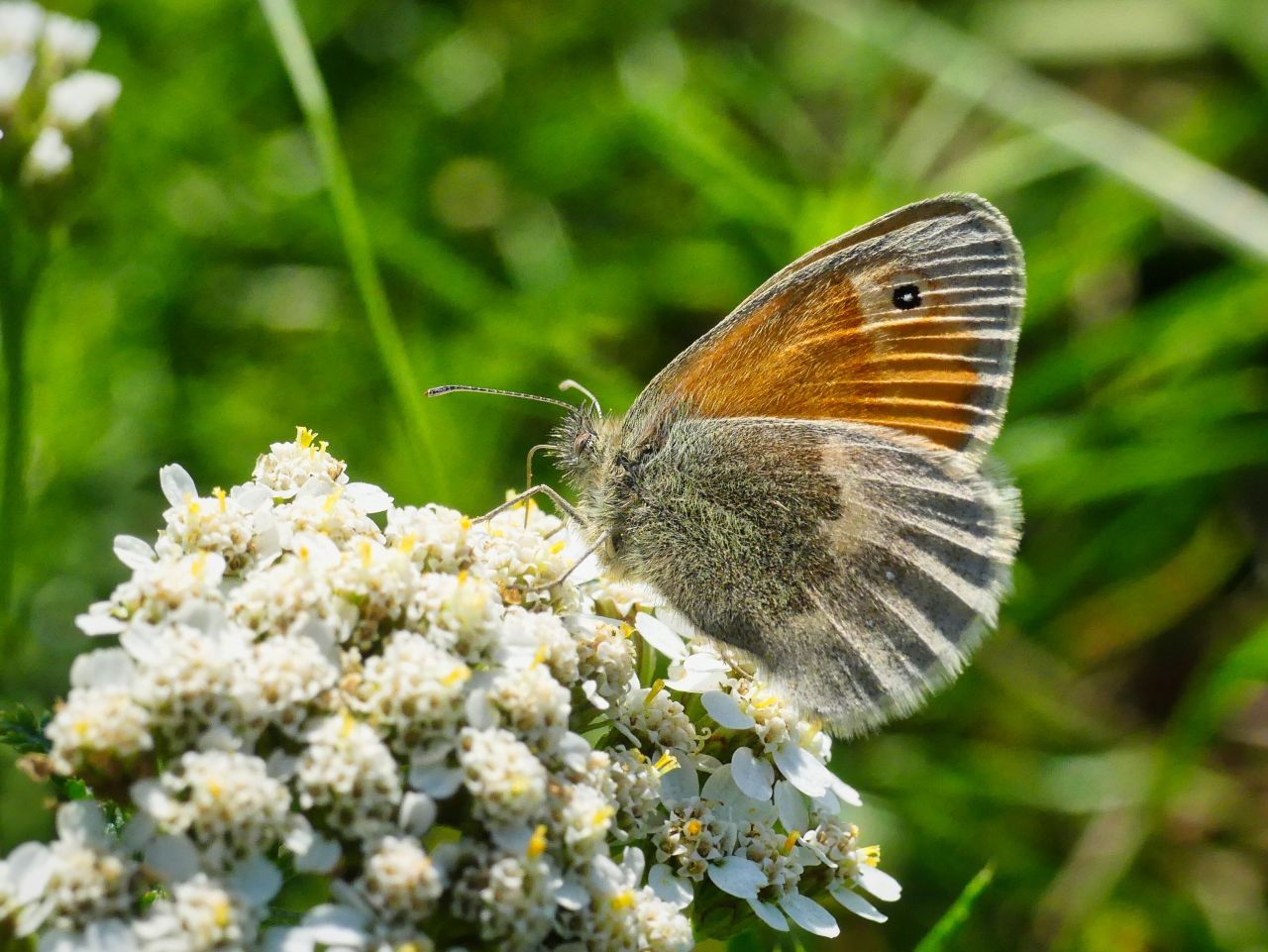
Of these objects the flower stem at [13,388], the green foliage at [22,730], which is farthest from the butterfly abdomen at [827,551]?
the flower stem at [13,388]

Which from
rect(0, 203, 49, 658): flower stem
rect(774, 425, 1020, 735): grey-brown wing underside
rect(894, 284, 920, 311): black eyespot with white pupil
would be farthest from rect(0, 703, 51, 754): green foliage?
rect(894, 284, 920, 311): black eyespot with white pupil

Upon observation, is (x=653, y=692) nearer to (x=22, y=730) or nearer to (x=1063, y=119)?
(x=22, y=730)

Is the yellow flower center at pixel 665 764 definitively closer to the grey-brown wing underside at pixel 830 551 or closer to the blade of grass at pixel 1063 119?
the grey-brown wing underside at pixel 830 551

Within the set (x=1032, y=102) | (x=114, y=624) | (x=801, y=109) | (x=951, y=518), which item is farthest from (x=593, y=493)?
(x=801, y=109)

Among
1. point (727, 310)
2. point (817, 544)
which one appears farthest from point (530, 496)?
point (727, 310)

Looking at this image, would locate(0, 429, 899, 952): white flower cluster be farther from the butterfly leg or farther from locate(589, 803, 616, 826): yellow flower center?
the butterfly leg
